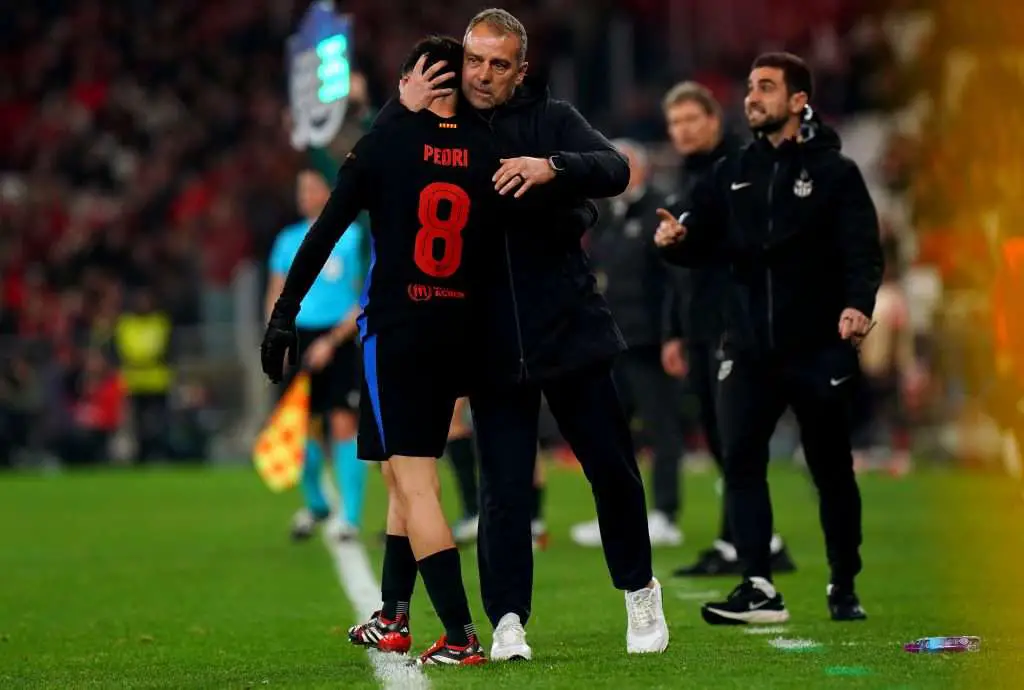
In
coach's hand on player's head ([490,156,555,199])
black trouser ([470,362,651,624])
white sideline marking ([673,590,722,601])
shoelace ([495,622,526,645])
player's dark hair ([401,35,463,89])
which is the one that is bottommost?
white sideline marking ([673,590,722,601])

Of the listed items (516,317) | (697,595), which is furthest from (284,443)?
(516,317)

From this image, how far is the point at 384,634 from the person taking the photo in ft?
24.2

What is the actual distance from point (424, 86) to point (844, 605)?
2.78 metres

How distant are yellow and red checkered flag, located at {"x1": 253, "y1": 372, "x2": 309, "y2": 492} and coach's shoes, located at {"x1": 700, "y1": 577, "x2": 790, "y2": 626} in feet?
21.1

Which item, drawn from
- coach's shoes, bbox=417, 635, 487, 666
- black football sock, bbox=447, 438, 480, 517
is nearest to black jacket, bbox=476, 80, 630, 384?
coach's shoes, bbox=417, 635, 487, 666

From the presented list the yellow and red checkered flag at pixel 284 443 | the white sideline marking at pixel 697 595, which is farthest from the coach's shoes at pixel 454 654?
the yellow and red checkered flag at pixel 284 443

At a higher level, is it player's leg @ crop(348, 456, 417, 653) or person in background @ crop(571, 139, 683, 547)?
person in background @ crop(571, 139, 683, 547)

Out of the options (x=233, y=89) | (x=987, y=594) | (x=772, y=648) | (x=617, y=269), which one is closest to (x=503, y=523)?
(x=772, y=648)

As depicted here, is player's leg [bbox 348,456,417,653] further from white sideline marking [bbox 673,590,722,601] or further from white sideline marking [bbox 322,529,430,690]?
white sideline marking [bbox 673,590,722,601]

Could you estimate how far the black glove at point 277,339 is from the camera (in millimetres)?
6633

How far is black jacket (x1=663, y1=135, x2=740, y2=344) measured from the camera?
10.6 metres

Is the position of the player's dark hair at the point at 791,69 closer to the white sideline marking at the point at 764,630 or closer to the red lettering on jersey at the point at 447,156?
the red lettering on jersey at the point at 447,156

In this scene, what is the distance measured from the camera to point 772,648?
7.11m

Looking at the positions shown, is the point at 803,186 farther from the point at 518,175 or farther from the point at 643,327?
the point at 643,327
